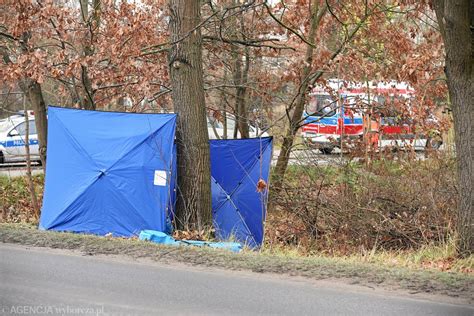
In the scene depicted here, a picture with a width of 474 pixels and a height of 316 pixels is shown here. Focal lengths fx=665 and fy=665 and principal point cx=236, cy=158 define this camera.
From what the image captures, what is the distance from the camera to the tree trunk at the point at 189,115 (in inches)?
503

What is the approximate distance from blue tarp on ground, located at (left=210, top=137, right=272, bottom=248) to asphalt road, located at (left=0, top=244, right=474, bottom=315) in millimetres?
5052

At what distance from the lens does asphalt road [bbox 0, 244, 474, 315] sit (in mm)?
6371

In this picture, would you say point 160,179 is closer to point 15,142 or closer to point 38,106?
point 38,106

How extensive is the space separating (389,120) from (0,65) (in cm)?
911

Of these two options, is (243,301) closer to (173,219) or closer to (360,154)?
(173,219)

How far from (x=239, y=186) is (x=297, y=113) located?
10.9ft

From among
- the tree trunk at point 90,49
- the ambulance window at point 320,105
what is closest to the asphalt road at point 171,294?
the tree trunk at point 90,49

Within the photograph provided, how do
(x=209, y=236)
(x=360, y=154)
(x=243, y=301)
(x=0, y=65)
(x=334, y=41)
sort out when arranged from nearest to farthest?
(x=243, y=301) < (x=209, y=236) < (x=360, y=154) < (x=0, y=65) < (x=334, y=41)

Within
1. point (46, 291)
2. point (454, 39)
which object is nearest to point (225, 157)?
point (454, 39)

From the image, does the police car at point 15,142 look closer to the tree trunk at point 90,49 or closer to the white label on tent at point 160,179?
the tree trunk at point 90,49

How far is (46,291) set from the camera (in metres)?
6.91

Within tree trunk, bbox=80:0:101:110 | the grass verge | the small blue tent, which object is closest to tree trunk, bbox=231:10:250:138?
tree trunk, bbox=80:0:101:110

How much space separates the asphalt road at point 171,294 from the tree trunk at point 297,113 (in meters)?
5.87

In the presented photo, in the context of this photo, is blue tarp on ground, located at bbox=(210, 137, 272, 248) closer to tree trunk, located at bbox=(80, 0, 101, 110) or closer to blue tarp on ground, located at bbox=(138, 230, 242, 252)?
blue tarp on ground, located at bbox=(138, 230, 242, 252)
